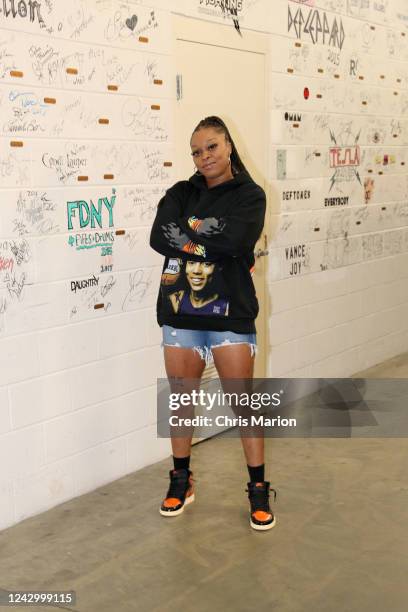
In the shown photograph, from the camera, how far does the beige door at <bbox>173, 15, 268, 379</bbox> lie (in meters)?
3.68

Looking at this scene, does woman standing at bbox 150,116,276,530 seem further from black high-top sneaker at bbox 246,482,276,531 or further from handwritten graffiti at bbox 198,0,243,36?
handwritten graffiti at bbox 198,0,243,36

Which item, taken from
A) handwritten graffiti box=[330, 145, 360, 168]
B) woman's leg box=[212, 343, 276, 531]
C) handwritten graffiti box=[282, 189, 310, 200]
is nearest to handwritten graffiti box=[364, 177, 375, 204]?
handwritten graffiti box=[330, 145, 360, 168]

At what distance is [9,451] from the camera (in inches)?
121

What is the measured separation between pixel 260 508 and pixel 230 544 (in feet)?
0.70

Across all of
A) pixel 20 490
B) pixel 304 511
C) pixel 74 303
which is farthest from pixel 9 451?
pixel 304 511

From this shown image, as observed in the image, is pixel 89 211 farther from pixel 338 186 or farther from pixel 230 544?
pixel 338 186

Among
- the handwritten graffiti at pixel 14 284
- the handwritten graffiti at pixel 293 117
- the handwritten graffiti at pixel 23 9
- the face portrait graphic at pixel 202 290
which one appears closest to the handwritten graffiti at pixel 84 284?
the handwritten graffiti at pixel 14 284

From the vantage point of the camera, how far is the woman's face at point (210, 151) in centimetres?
292

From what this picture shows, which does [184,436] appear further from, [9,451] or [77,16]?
[77,16]

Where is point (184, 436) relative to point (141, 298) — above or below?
below

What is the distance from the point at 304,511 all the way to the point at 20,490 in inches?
46.1

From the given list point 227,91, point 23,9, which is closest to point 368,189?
point 227,91

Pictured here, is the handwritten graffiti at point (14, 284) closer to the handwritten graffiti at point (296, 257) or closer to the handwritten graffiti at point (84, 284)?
the handwritten graffiti at point (84, 284)

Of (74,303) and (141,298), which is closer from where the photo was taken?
(74,303)
